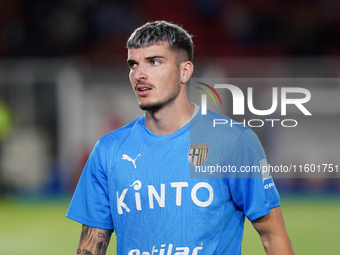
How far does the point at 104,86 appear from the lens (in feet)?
35.0

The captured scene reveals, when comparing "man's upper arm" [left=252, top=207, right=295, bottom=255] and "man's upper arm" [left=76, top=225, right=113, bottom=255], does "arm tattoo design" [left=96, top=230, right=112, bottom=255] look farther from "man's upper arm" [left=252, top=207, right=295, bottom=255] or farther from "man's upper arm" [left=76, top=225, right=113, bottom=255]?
"man's upper arm" [left=252, top=207, right=295, bottom=255]

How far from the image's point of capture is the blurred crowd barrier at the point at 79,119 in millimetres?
10062

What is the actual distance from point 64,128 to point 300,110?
18.4ft

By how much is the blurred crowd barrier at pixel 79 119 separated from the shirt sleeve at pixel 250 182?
766 cm

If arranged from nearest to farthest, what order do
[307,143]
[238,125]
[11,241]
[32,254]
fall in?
1. [238,125]
2. [32,254]
3. [11,241]
4. [307,143]

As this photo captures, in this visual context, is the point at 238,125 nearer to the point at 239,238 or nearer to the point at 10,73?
the point at 239,238

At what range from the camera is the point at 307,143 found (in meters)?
10.1

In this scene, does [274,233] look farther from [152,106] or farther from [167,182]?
[152,106]

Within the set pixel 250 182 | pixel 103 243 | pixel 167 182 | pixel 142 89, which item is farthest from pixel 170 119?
pixel 103 243

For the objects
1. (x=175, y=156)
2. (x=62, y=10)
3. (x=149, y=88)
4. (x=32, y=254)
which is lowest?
(x=32, y=254)

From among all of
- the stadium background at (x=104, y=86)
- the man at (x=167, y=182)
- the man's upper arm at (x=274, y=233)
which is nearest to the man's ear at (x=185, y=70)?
the man at (x=167, y=182)

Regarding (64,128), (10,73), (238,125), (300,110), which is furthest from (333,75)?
(238,125)

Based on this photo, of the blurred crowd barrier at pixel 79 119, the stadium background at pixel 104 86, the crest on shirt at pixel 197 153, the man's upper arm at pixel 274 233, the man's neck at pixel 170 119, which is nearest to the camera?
the man's upper arm at pixel 274 233

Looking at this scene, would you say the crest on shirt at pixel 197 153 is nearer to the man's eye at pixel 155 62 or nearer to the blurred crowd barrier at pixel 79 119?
the man's eye at pixel 155 62
